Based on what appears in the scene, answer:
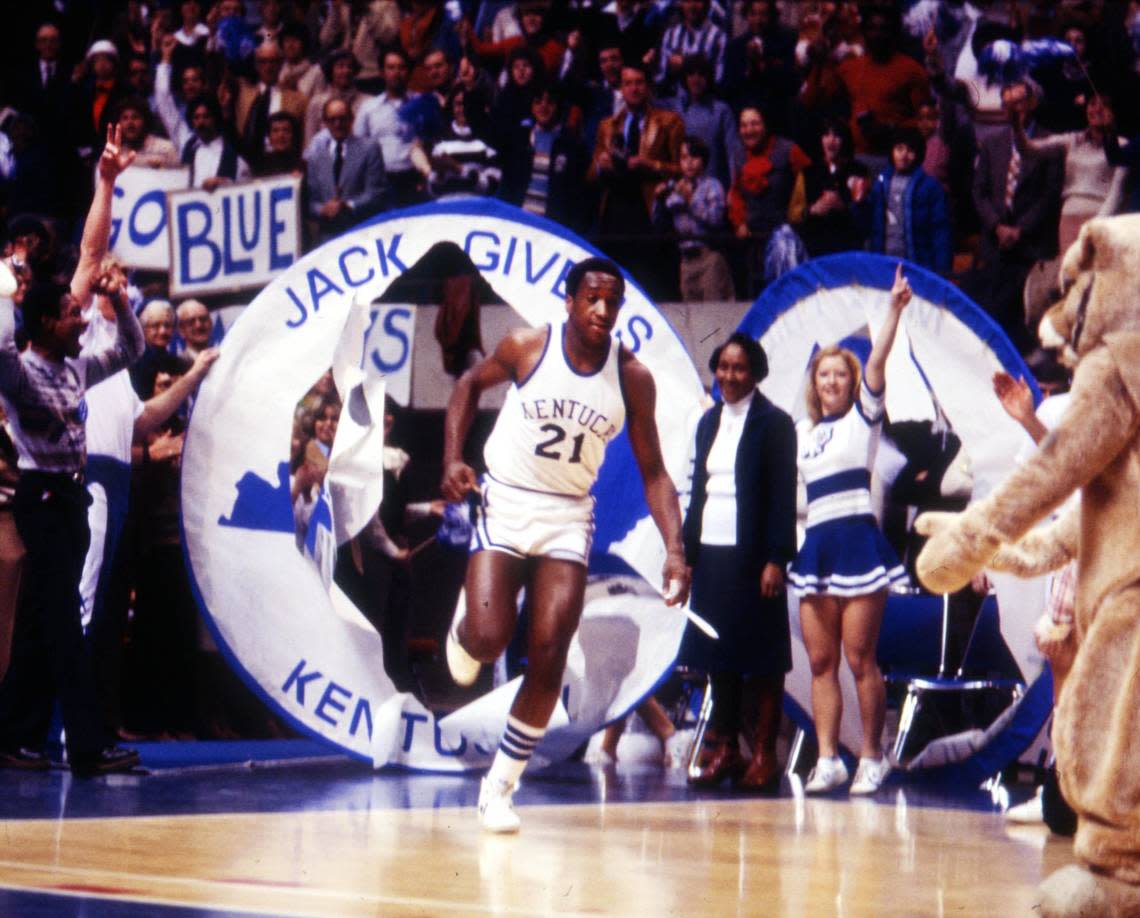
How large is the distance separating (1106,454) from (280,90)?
8873 mm

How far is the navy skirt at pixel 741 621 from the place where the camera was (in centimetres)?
847

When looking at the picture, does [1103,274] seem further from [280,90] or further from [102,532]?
[280,90]

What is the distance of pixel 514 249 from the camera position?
8609mm

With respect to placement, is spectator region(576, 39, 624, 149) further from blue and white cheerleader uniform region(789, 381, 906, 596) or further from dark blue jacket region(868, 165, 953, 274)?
blue and white cheerleader uniform region(789, 381, 906, 596)

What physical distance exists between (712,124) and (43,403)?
485 centimetres

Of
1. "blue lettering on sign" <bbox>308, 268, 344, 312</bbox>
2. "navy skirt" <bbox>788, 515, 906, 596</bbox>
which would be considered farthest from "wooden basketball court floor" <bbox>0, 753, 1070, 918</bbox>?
"blue lettering on sign" <bbox>308, 268, 344, 312</bbox>

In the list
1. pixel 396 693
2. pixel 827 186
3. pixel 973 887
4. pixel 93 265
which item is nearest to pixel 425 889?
pixel 973 887

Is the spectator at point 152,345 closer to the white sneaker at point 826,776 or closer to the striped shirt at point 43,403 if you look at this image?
the striped shirt at point 43,403

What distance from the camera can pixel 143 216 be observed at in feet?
34.5

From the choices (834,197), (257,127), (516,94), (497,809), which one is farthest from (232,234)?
(497,809)

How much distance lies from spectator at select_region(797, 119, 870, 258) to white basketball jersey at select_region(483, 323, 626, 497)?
10.6ft

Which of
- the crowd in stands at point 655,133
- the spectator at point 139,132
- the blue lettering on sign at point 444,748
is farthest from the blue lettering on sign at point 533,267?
the spectator at point 139,132

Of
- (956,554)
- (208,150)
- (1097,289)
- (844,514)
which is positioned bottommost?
(844,514)

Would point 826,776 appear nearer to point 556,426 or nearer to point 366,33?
point 556,426
